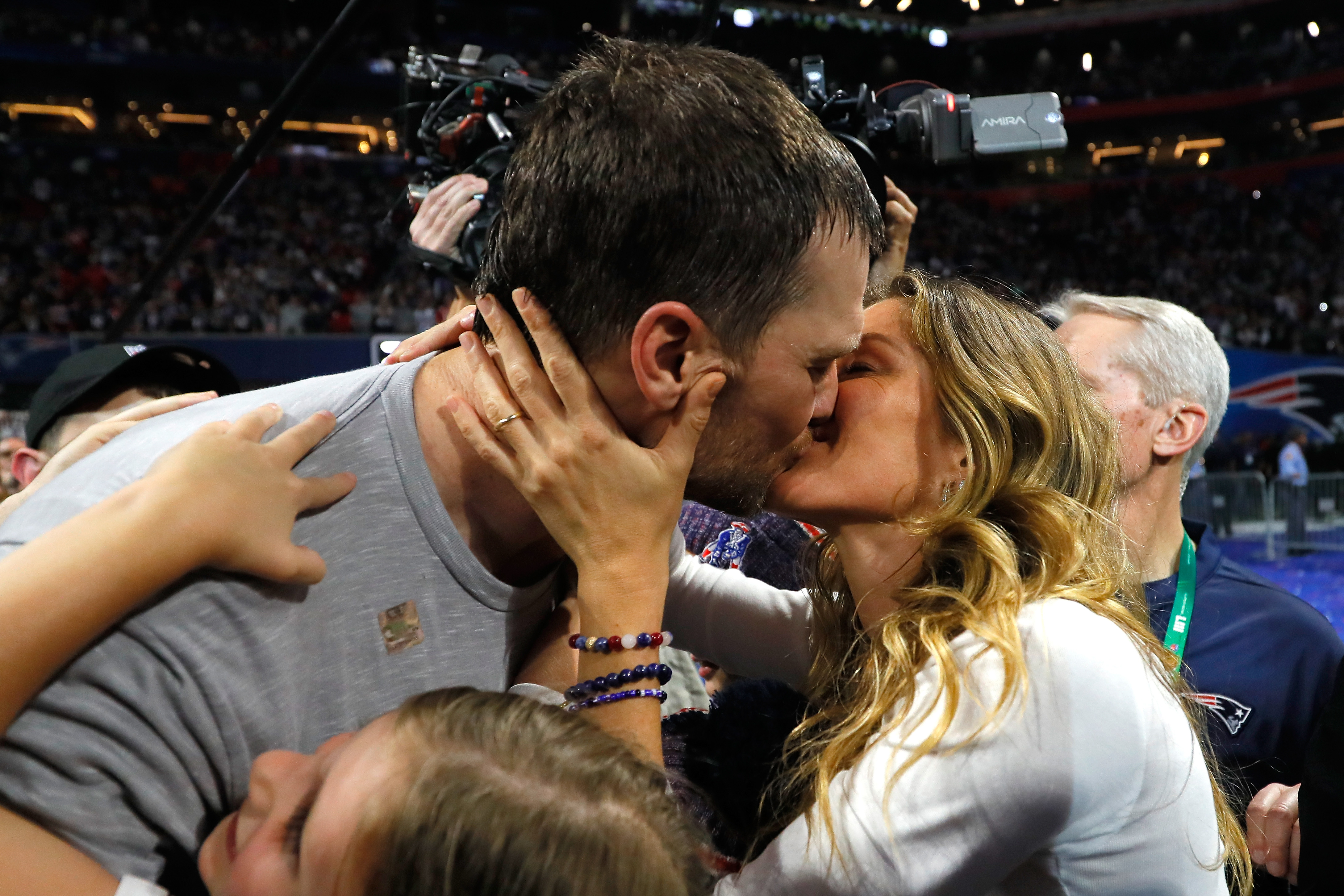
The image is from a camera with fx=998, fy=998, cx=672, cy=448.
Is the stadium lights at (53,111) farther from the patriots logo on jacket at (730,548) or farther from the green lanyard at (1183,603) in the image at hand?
the green lanyard at (1183,603)

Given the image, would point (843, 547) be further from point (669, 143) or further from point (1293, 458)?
point (1293, 458)

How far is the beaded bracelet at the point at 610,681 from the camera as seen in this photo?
1115 millimetres

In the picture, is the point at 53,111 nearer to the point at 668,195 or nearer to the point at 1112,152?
the point at 668,195

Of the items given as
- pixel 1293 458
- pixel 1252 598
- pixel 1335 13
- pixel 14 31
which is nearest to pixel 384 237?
pixel 14 31

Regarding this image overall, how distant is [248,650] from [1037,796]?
818mm

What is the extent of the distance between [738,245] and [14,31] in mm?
20469

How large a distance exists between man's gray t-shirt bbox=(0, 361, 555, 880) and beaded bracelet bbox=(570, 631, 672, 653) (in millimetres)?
114

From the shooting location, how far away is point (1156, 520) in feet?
7.36

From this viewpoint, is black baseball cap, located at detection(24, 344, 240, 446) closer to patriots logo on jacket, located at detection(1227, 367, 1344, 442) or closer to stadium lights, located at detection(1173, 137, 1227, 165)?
patriots logo on jacket, located at detection(1227, 367, 1344, 442)

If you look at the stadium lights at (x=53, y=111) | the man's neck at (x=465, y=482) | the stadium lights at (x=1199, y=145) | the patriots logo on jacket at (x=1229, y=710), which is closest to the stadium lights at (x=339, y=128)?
the stadium lights at (x=53, y=111)

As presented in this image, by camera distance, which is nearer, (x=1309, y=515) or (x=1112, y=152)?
(x=1309, y=515)

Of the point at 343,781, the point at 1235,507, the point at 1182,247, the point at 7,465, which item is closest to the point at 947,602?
the point at 343,781

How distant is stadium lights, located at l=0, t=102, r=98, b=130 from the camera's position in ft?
58.0

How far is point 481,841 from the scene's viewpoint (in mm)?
749
